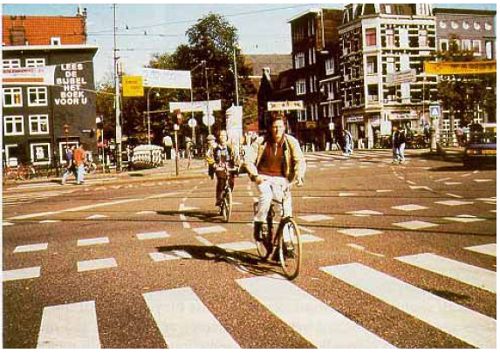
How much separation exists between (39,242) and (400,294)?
23.0 feet

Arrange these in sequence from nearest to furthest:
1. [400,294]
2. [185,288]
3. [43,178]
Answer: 1. [400,294]
2. [185,288]
3. [43,178]

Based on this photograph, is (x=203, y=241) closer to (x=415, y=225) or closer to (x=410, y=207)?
(x=415, y=225)

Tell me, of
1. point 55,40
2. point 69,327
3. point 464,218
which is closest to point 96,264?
point 69,327

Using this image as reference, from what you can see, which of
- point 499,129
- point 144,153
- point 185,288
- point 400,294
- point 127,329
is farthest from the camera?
point 144,153

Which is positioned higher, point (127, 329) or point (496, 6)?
point (496, 6)

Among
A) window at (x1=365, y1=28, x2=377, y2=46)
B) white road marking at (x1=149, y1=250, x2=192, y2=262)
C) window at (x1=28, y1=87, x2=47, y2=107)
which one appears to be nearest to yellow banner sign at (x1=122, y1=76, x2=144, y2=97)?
white road marking at (x1=149, y1=250, x2=192, y2=262)

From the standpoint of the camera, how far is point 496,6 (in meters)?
6.82

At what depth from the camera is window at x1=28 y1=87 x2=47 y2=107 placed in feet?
156

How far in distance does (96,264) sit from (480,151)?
1549 centimetres

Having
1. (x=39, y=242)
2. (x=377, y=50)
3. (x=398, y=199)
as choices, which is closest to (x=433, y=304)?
(x=39, y=242)

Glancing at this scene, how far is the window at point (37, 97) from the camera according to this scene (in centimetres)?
4750

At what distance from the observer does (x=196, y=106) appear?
101ft

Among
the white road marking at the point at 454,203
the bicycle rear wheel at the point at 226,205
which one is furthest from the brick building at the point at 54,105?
the white road marking at the point at 454,203

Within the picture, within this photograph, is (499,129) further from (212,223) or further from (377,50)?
(377,50)
